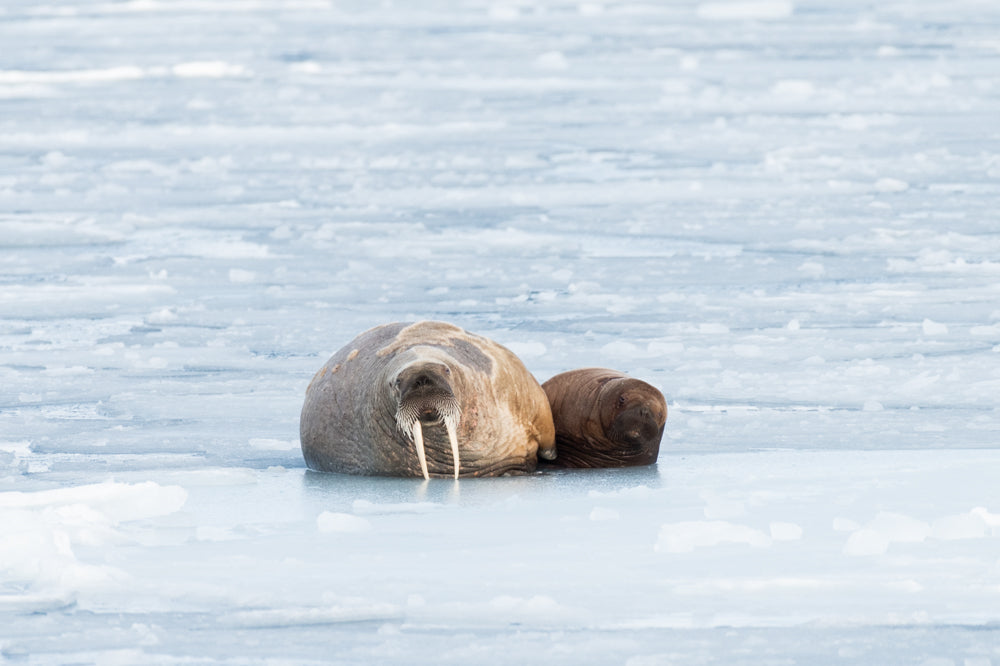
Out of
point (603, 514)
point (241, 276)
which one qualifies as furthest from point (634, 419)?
point (241, 276)

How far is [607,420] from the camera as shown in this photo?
6477mm

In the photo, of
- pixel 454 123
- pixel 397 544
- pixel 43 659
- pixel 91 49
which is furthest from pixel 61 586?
pixel 91 49

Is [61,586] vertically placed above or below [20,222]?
below

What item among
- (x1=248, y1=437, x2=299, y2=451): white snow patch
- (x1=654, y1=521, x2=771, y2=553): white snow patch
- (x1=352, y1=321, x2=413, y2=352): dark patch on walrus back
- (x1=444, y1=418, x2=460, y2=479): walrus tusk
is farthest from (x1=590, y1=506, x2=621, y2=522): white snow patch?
(x1=248, y1=437, x2=299, y2=451): white snow patch

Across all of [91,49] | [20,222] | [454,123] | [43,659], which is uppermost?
[91,49]

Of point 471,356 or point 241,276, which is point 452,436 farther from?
point 241,276

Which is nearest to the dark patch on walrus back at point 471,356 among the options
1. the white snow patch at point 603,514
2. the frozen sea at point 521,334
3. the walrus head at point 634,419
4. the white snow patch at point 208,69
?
the frozen sea at point 521,334

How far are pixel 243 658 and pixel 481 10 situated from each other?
25.0 m

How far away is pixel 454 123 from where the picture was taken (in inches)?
689

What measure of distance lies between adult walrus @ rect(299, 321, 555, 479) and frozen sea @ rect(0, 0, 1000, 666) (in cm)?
13

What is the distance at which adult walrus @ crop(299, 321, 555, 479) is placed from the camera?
5.96 metres

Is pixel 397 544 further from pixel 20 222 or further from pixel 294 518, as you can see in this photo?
pixel 20 222

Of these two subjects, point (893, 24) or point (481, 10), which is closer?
point (893, 24)

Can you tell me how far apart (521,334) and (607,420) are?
2.47 meters
